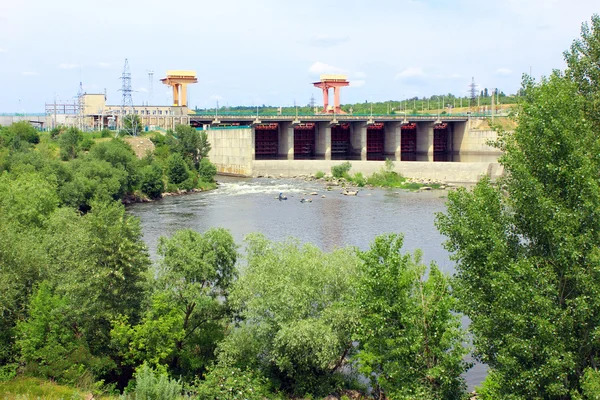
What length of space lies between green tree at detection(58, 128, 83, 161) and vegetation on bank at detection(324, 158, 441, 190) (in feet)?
80.5

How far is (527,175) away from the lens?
11.8 m

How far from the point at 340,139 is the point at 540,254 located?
73.4m

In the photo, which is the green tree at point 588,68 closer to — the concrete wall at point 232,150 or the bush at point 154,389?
the bush at point 154,389

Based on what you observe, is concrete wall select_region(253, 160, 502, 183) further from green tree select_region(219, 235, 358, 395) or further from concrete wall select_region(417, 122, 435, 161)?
green tree select_region(219, 235, 358, 395)

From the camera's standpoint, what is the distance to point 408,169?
65.3m

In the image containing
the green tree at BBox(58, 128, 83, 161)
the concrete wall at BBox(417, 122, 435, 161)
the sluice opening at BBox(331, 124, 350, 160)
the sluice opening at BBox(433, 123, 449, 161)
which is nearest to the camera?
the green tree at BBox(58, 128, 83, 161)

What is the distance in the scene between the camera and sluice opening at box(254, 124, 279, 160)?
7962 cm

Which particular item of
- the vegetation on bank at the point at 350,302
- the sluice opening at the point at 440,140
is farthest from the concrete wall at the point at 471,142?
the vegetation on bank at the point at 350,302

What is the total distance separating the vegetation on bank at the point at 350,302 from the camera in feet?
37.1

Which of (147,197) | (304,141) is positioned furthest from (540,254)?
(304,141)

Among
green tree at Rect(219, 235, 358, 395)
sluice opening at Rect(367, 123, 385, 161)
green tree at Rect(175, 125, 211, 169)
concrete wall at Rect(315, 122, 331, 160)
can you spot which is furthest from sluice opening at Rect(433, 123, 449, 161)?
green tree at Rect(219, 235, 358, 395)

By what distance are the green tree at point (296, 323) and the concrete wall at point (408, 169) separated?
4647 centimetres

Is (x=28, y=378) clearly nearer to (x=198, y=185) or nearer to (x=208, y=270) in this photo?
(x=208, y=270)

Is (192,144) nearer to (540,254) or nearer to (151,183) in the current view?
(151,183)
